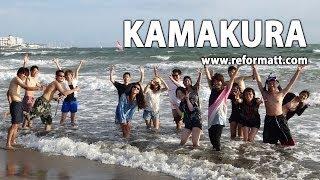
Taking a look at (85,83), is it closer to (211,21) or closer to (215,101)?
(211,21)

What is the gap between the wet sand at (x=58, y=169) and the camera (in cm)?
694

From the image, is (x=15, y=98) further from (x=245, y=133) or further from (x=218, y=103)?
(x=245, y=133)

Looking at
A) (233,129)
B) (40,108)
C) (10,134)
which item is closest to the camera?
(10,134)

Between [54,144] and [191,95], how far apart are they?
2.83 m

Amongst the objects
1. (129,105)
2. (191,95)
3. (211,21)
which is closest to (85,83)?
(211,21)

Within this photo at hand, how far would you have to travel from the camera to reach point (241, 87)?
956cm

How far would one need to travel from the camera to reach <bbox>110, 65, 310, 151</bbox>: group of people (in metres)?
8.09

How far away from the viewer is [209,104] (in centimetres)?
817

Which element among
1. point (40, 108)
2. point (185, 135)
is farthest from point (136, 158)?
point (40, 108)

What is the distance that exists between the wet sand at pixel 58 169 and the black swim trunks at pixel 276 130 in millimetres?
2362

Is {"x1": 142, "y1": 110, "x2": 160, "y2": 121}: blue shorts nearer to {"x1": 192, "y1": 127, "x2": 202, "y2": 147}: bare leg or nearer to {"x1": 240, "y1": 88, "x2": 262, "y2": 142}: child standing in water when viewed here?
{"x1": 192, "y1": 127, "x2": 202, "y2": 147}: bare leg

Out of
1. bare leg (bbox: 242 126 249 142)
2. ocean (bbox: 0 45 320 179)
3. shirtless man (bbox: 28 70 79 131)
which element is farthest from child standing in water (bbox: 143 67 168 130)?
bare leg (bbox: 242 126 249 142)

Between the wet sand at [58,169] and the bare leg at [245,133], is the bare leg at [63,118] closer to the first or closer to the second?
the wet sand at [58,169]

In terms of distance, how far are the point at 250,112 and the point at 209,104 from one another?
3.64ft
